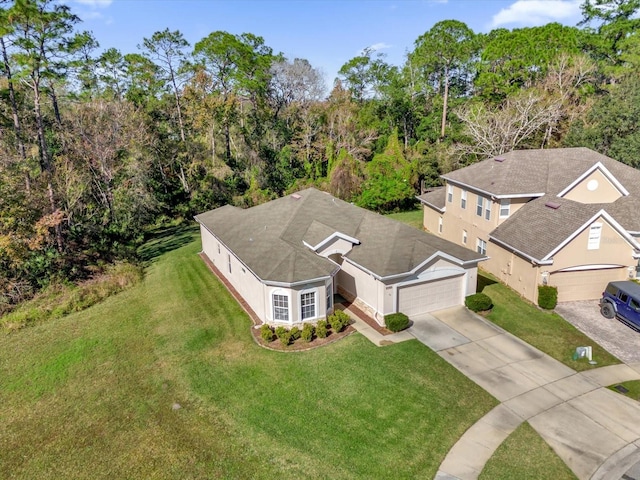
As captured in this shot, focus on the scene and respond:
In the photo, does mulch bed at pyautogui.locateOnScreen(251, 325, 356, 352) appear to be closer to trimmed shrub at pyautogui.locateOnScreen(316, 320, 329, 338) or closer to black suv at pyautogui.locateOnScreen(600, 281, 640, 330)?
trimmed shrub at pyautogui.locateOnScreen(316, 320, 329, 338)

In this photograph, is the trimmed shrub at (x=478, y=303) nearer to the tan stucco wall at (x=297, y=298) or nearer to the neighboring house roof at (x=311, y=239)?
the neighboring house roof at (x=311, y=239)

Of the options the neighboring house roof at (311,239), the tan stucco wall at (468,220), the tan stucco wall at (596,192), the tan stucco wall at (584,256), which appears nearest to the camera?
the neighboring house roof at (311,239)

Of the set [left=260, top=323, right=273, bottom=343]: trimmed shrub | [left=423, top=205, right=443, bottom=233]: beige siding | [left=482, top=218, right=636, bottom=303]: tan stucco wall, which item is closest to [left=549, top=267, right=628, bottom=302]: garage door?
[left=482, top=218, right=636, bottom=303]: tan stucco wall

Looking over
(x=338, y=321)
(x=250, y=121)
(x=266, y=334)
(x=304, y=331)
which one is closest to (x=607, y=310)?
(x=338, y=321)

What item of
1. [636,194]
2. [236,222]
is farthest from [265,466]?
[636,194]

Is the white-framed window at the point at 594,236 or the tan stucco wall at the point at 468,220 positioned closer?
the white-framed window at the point at 594,236

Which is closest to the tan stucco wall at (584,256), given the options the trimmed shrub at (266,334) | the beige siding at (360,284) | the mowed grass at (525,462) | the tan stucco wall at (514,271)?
the tan stucco wall at (514,271)

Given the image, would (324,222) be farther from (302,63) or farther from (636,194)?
(302,63)
